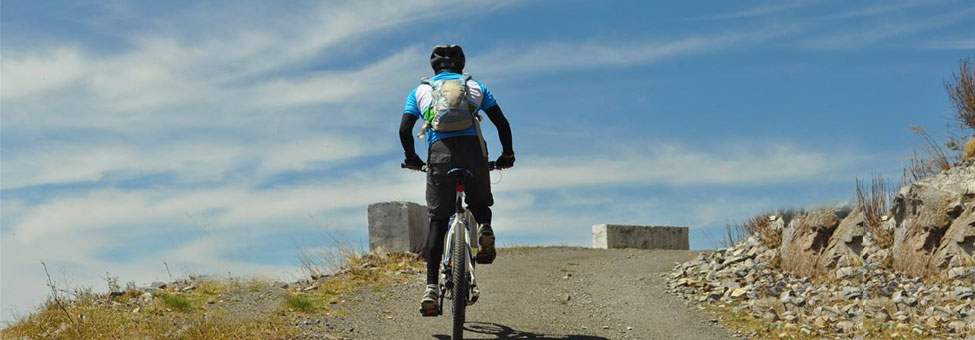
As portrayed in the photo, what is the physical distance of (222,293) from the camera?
481 inches

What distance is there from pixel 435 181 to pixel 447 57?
44.9 inches

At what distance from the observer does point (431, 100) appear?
7.38 m

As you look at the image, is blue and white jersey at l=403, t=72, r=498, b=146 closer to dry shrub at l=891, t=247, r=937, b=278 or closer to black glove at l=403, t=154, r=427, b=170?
black glove at l=403, t=154, r=427, b=170

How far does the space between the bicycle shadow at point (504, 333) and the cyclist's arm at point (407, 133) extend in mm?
1862

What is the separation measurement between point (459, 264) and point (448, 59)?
5.93 ft

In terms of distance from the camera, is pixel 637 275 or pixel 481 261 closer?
pixel 481 261

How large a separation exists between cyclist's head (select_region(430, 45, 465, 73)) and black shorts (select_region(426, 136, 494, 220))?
30.6 inches

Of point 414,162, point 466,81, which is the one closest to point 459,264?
point 414,162

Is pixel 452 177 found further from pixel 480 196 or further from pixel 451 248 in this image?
pixel 451 248

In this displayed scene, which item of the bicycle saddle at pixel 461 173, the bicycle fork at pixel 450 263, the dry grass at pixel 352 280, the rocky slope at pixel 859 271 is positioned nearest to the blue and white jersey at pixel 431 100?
the bicycle saddle at pixel 461 173

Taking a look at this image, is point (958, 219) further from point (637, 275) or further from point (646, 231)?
point (646, 231)

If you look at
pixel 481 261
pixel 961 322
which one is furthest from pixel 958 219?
pixel 481 261

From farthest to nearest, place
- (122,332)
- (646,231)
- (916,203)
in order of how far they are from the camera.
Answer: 1. (646,231)
2. (916,203)
3. (122,332)

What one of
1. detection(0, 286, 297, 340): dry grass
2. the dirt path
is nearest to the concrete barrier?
the dirt path
